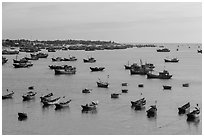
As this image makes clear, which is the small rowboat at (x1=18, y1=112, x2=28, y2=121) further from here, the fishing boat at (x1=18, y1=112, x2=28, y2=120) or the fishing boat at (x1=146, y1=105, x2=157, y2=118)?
the fishing boat at (x1=146, y1=105, x2=157, y2=118)

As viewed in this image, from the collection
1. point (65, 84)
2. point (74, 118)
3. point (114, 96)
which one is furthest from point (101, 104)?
point (65, 84)

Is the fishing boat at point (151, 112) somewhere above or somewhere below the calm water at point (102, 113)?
above

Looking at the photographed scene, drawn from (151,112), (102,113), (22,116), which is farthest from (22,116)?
(151,112)

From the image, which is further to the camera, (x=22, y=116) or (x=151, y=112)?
(x=151, y=112)

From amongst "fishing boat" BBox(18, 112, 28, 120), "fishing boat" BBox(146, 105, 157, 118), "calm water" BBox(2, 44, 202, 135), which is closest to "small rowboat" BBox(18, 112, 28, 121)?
"fishing boat" BBox(18, 112, 28, 120)

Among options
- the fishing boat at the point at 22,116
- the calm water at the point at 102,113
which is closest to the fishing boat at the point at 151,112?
the calm water at the point at 102,113

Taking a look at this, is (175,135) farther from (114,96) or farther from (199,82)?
(199,82)

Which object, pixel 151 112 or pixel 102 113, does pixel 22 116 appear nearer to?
pixel 102 113

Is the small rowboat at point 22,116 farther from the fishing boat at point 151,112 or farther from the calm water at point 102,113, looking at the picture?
the fishing boat at point 151,112

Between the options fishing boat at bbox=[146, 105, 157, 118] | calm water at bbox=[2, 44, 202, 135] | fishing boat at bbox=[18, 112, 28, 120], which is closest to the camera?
calm water at bbox=[2, 44, 202, 135]

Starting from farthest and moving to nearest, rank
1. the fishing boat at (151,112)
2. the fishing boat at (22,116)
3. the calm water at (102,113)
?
1. the fishing boat at (151,112)
2. the fishing boat at (22,116)
3. the calm water at (102,113)

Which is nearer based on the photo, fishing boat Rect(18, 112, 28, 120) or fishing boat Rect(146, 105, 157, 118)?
fishing boat Rect(18, 112, 28, 120)
